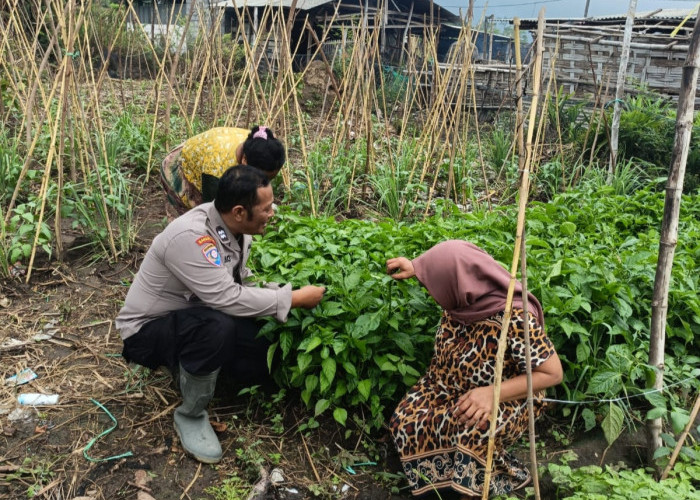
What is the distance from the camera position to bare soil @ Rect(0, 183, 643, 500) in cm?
230

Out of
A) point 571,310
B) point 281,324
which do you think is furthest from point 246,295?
point 571,310

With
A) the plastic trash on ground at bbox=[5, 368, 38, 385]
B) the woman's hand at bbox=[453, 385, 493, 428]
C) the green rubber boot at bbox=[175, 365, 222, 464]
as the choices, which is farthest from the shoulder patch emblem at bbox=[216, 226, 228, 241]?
the plastic trash on ground at bbox=[5, 368, 38, 385]

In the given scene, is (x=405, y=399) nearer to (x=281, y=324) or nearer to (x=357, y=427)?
(x=357, y=427)

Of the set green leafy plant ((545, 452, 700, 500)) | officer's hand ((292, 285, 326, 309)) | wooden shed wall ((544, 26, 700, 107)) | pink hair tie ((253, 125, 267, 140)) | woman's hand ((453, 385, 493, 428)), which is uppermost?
wooden shed wall ((544, 26, 700, 107))

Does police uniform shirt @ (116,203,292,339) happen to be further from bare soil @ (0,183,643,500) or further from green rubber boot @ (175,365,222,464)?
bare soil @ (0,183,643,500)

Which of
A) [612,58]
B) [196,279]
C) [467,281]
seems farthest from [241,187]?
[612,58]

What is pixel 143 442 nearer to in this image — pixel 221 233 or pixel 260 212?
pixel 221 233

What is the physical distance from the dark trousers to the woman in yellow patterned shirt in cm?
81

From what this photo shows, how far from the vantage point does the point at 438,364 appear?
2373 mm

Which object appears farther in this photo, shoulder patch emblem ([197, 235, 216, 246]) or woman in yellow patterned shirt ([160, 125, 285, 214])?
woman in yellow patterned shirt ([160, 125, 285, 214])

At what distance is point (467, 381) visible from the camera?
2230 millimetres

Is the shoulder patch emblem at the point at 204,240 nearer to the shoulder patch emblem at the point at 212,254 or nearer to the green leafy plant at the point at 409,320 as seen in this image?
the shoulder patch emblem at the point at 212,254

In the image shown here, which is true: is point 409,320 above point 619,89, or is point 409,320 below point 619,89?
below

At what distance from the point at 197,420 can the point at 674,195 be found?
6.46 ft
